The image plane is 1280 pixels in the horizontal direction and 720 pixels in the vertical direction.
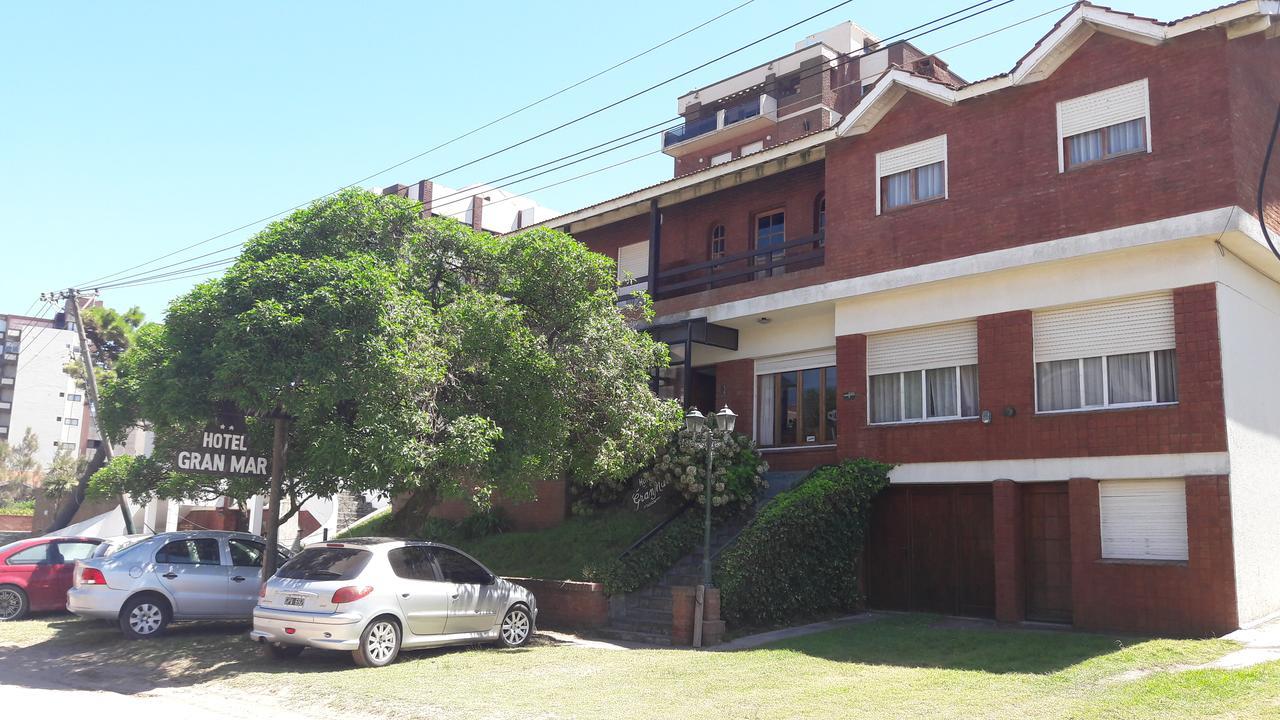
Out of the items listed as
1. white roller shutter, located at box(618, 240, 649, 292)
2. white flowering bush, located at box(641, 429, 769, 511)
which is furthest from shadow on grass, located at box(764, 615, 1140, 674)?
white roller shutter, located at box(618, 240, 649, 292)

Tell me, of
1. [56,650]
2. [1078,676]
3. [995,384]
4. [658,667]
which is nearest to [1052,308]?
[995,384]

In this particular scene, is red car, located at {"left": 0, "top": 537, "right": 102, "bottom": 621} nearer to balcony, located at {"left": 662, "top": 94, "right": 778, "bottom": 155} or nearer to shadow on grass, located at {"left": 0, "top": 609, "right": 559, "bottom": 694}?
shadow on grass, located at {"left": 0, "top": 609, "right": 559, "bottom": 694}

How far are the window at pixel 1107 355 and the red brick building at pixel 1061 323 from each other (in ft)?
0.11

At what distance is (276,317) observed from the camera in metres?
12.6

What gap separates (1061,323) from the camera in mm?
15312

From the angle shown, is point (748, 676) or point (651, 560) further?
point (651, 560)

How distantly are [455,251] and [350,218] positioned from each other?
184 cm

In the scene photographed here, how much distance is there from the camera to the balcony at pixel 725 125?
39375mm

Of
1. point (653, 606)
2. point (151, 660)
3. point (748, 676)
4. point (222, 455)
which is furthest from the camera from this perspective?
point (653, 606)

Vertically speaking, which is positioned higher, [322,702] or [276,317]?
[276,317]

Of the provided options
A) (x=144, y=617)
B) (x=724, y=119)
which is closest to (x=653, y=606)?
(x=144, y=617)

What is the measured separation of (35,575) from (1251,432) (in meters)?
19.3

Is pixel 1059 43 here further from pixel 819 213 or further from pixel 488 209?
pixel 488 209

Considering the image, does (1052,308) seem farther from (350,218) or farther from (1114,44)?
(350,218)
